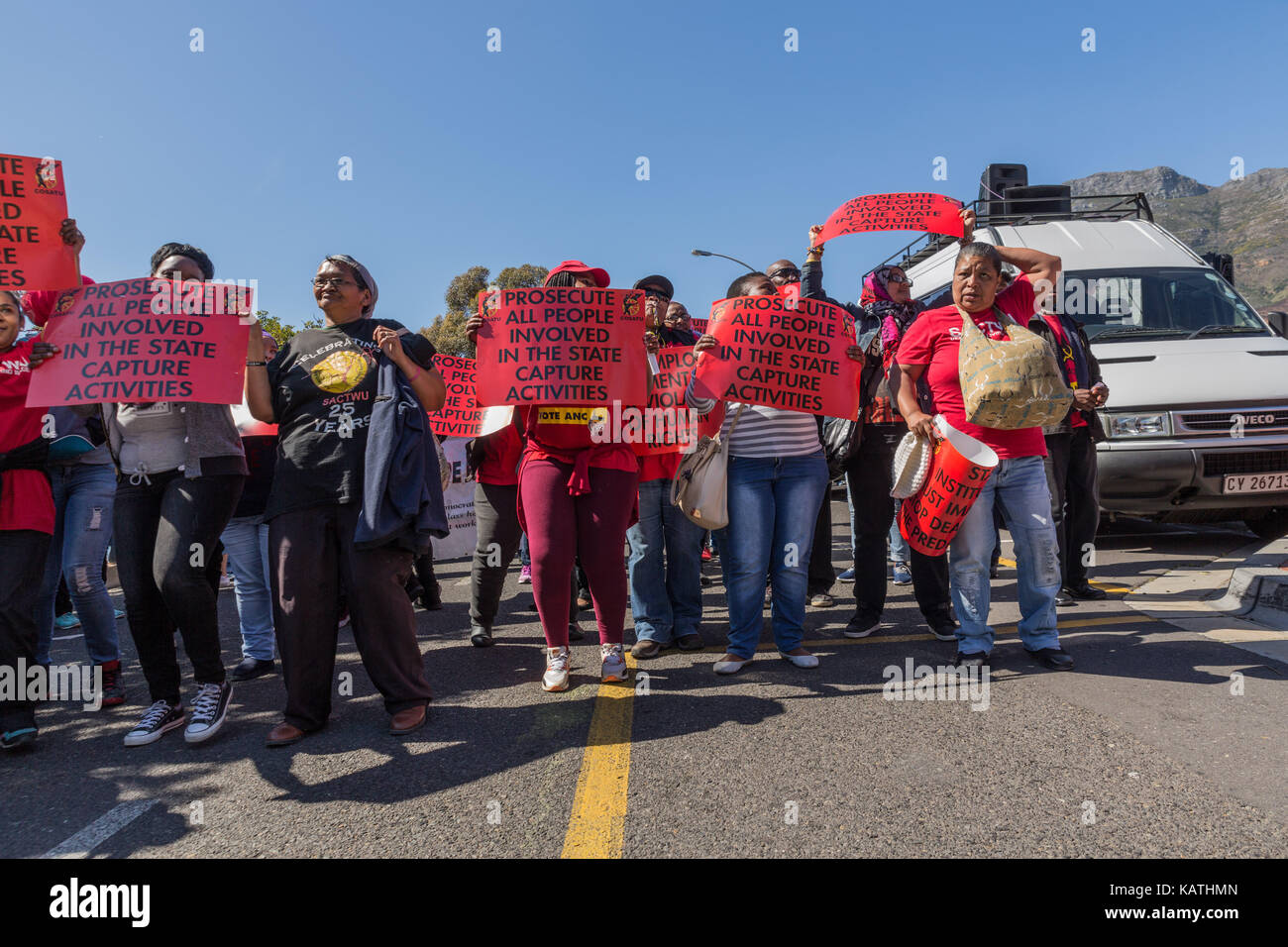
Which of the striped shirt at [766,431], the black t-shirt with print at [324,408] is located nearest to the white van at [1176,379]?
the striped shirt at [766,431]

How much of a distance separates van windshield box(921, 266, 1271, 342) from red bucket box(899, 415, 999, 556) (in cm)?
406

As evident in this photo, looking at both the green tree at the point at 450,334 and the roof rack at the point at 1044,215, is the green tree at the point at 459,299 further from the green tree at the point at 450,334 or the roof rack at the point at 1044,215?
the roof rack at the point at 1044,215

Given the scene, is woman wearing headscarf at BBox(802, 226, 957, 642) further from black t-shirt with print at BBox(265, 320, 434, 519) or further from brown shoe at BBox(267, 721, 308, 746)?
brown shoe at BBox(267, 721, 308, 746)

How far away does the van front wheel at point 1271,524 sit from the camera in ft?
23.4

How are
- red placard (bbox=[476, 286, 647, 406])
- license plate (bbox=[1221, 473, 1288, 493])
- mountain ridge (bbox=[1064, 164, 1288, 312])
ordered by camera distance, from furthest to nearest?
1. mountain ridge (bbox=[1064, 164, 1288, 312])
2. license plate (bbox=[1221, 473, 1288, 493])
3. red placard (bbox=[476, 286, 647, 406])

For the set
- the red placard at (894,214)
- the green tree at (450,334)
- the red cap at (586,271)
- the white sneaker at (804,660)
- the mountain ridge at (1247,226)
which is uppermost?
the mountain ridge at (1247,226)

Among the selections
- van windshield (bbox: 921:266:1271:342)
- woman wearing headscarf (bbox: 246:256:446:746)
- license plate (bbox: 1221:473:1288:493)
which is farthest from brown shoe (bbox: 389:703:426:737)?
license plate (bbox: 1221:473:1288:493)

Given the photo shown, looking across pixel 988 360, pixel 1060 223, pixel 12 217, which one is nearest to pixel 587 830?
pixel 988 360

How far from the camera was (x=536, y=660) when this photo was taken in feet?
14.6

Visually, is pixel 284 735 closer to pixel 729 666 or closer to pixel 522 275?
pixel 729 666

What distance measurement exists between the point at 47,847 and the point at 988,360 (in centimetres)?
407

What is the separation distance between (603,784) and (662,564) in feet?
6.60

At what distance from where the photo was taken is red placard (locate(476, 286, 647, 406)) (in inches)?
148

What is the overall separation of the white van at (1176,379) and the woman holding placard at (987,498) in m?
3.16
